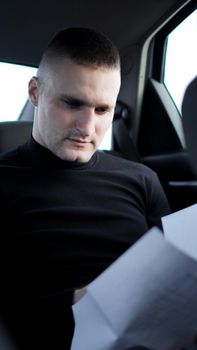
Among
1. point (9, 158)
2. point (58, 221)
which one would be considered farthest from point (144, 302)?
point (9, 158)

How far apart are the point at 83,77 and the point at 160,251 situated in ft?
2.07

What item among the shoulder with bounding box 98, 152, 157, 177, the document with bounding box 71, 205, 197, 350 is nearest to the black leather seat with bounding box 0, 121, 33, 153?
the shoulder with bounding box 98, 152, 157, 177

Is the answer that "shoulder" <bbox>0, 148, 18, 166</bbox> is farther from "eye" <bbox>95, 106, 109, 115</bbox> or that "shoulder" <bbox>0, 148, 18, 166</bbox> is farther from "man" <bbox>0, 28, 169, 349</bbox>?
"eye" <bbox>95, 106, 109, 115</bbox>

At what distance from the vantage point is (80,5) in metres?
1.96

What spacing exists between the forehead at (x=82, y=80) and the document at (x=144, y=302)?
576mm

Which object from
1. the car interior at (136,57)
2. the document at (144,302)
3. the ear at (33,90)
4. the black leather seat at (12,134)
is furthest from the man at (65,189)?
the car interior at (136,57)

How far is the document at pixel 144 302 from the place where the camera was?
0.50 m

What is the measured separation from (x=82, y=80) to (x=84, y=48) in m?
0.09

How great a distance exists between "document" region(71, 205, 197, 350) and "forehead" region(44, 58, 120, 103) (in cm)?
58

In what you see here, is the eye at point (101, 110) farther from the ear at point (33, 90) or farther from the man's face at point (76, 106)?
the ear at point (33, 90)

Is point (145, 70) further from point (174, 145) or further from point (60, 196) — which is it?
point (60, 196)

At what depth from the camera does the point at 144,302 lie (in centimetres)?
55

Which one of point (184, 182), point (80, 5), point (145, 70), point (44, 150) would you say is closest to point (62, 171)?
point (44, 150)

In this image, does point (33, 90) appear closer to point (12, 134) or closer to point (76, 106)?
point (76, 106)
